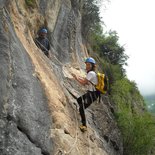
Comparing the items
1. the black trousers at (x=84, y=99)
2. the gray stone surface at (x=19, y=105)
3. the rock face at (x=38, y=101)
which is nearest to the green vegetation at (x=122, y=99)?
the rock face at (x=38, y=101)

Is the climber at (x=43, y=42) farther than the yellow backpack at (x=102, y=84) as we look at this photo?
Yes

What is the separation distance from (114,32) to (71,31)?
22314 millimetres

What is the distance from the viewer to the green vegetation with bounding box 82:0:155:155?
66.1 ft

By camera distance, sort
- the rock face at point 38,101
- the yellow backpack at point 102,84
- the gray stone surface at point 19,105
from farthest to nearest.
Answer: the yellow backpack at point 102,84 < the rock face at point 38,101 < the gray stone surface at point 19,105

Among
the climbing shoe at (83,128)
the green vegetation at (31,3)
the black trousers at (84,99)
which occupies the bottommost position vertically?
the climbing shoe at (83,128)

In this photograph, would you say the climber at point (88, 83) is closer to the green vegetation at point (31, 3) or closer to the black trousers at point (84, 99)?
the black trousers at point (84, 99)

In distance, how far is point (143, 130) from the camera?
20781 millimetres

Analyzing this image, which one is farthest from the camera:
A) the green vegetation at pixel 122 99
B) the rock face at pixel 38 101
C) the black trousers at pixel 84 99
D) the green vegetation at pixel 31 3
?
the green vegetation at pixel 122 99

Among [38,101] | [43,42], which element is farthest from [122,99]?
[38,101]

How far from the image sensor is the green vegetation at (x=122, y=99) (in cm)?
2014

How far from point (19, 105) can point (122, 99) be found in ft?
58.1

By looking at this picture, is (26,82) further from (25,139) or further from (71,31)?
(71,31)

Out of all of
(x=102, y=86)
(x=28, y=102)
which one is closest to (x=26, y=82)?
(x=28, y=102)

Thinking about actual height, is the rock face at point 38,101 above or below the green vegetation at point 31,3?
below
